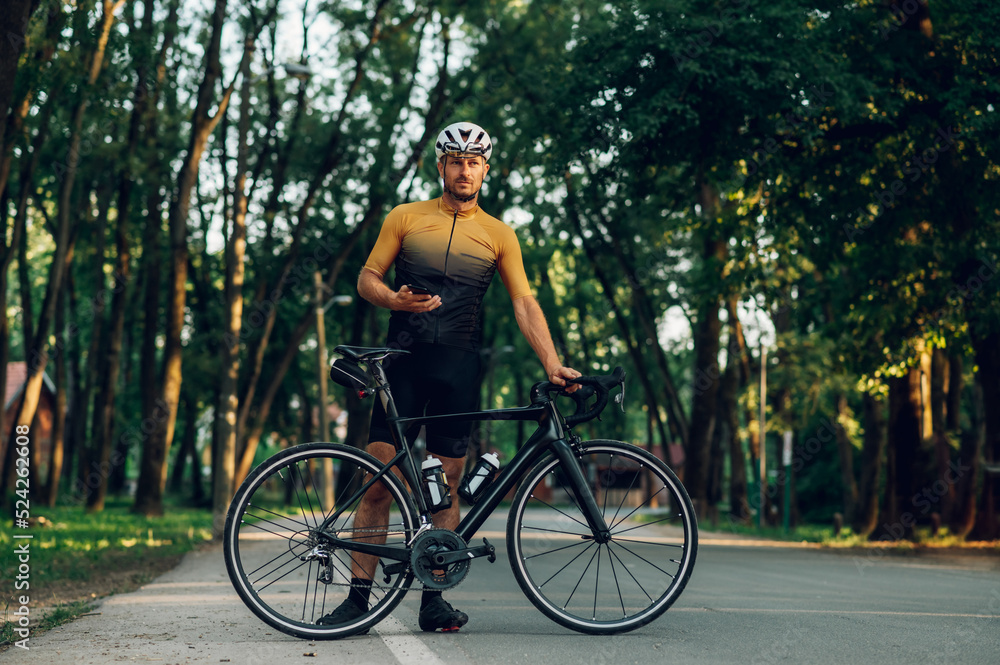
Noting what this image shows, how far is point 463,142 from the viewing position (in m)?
4.85

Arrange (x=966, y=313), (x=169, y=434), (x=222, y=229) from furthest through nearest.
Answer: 1. (x=222, y=229)
2. (x=169, y=434)
3. (x=966, y=313)

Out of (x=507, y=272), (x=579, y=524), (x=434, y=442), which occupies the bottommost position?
(x=579, y=524)

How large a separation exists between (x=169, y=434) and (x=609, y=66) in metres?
15.4

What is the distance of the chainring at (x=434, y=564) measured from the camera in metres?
4.54

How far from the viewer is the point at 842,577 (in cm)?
959

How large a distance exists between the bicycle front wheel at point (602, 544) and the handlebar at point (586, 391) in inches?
5.7

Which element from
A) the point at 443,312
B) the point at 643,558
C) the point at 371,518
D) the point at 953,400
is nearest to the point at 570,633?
the point at 643,558

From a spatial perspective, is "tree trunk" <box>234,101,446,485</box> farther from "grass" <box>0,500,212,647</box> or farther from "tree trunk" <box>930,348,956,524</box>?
"tree trunk" <box>930,348,956,524</box>

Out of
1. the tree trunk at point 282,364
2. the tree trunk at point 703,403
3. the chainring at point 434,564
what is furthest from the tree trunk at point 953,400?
the chainring at point 434,564

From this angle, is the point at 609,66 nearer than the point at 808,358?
Yes

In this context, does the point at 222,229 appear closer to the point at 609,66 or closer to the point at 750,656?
the point at 609,66

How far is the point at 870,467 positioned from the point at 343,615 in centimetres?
2035

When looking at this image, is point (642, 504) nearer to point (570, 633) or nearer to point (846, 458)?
point (570, 633)

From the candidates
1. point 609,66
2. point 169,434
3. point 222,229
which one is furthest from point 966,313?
point 222,229
